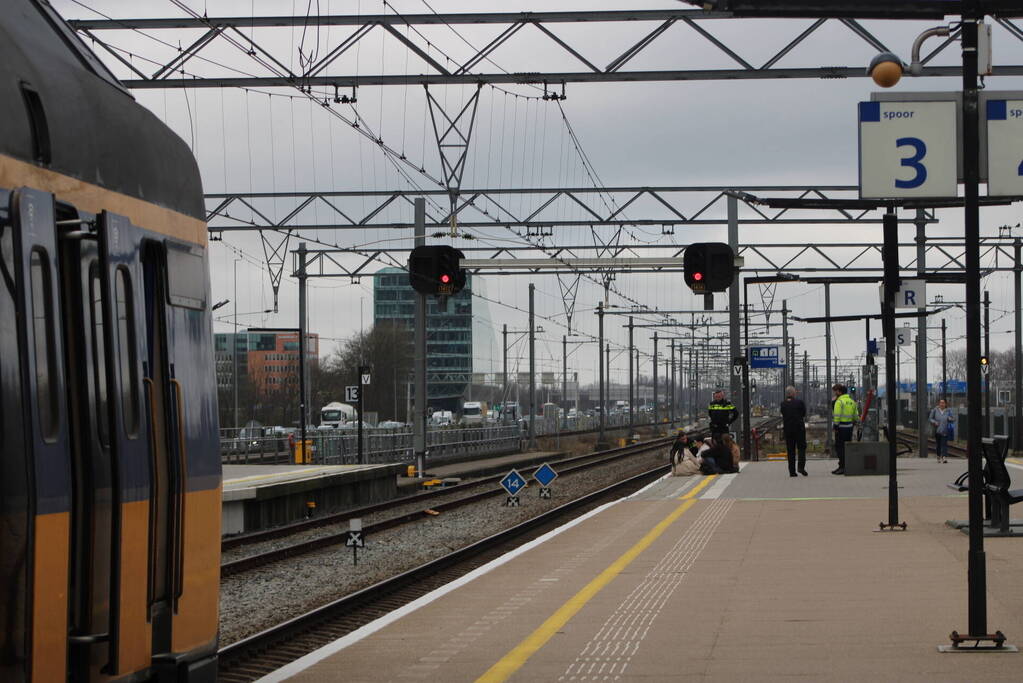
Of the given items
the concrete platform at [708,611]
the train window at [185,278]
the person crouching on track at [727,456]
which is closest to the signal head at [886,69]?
the concrete platform at [708,611]

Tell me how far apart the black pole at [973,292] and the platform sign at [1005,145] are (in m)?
1.18

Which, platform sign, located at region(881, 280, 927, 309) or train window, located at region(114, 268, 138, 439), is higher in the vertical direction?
platform sign, located at region(881, 280, 927, 309)

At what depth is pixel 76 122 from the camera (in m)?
5.58

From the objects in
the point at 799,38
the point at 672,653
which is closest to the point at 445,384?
the point at 799,38

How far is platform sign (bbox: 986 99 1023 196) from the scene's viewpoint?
9.52 metres

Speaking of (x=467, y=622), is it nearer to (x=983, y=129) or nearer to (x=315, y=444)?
(x=983, y=129)

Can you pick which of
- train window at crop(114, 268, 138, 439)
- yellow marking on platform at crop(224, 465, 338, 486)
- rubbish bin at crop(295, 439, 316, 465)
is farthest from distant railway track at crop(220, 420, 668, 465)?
train window at crop(114, 268, 138, 439)

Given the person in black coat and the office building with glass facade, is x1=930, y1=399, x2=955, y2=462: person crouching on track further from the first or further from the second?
the office building with glass facade

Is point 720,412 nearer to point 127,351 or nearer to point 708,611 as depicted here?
point 708,611

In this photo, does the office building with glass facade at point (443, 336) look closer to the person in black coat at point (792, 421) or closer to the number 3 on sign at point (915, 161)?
the person in black coat at point (792, 421)

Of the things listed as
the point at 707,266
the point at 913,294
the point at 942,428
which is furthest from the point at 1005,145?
the point at 942,428

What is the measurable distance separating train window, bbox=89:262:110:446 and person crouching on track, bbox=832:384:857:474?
21905 millimetres

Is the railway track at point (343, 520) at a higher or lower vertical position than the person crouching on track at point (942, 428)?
lower

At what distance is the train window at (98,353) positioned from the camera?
537cm
